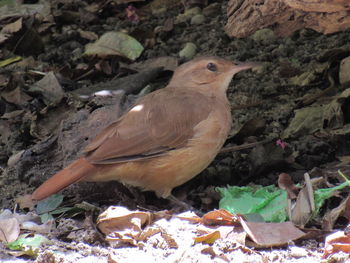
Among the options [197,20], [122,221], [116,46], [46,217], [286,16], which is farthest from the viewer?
[197,20]

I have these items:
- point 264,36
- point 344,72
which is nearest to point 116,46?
point 264,36

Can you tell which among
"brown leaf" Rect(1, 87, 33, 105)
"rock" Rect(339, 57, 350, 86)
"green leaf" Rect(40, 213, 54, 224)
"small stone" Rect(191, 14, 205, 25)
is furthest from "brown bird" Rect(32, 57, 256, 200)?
"small stone" Rect(191, 14, 205, 25)

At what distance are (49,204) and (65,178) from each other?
1.42 ft

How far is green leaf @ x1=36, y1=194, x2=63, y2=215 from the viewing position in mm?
5357

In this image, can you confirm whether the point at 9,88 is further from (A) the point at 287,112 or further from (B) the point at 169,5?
(A) the point at 287,112

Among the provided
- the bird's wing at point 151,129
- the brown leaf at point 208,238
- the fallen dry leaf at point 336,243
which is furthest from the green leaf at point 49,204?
the fallen dry leaf at point 336,243

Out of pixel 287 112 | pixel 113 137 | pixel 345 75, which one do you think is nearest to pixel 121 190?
pixel 113 137

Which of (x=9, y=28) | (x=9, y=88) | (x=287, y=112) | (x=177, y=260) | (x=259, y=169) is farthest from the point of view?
(x=9, y=28)

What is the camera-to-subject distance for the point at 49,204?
17.8 feet

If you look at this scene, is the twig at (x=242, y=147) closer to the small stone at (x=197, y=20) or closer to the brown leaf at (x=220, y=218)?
the brown leaf at (x=220, y=218)

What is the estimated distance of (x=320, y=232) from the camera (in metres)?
4.48

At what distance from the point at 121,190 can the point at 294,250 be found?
1838 mm

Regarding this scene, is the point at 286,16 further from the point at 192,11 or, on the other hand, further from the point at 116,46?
the point at 116,46

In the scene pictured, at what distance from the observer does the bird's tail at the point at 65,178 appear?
503 cm
